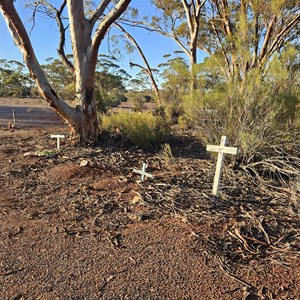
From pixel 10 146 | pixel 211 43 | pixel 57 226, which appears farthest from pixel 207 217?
pixel 211 43

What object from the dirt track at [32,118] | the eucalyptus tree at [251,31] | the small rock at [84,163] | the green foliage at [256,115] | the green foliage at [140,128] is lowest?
the dirt track at [32,118]

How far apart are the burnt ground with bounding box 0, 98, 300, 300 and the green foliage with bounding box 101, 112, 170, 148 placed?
1.91 m

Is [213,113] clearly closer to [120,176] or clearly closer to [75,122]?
[120,176]

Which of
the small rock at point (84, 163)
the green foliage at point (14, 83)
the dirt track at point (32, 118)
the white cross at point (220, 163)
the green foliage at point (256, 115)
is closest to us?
the white cross at point (220, 163)

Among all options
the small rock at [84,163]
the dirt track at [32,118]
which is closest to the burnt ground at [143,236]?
the small rock at [84,163]

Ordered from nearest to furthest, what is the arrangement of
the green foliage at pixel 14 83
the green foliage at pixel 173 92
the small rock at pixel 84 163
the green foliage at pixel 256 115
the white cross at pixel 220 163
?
1. the white cross at pixel 220 163
2. the green foliage at pixel 256 115
3. the small rock at pixel 84 163
4. the green foliage at pixel 173 92
5. the green foliage at pixel 14 83

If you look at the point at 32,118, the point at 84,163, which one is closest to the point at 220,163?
the point at 84,163

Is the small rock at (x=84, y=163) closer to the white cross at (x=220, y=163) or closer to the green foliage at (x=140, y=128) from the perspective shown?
the green foliage at (x=140, y=128)

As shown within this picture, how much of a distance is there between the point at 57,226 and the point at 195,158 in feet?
11.4

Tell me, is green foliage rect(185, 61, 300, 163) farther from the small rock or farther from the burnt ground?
the small rock

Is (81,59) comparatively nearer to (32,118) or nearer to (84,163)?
(84,163)

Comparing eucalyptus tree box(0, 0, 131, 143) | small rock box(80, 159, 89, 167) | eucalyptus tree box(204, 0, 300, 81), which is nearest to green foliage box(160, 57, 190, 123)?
eucalyptus tree box(204, 0, 300, 81)

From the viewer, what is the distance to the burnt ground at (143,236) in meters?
2.38

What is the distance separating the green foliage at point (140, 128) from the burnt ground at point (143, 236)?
191cm
